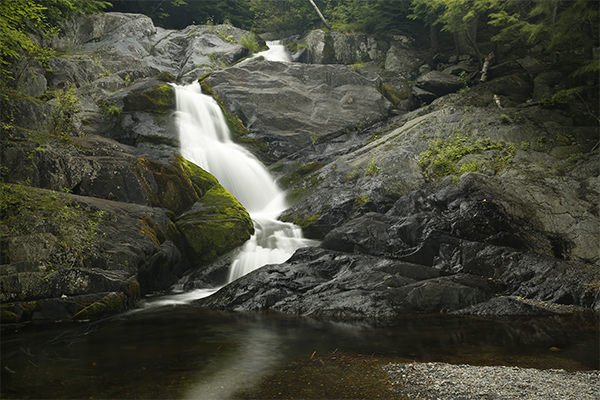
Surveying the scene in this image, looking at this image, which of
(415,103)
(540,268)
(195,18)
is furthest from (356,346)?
(195,18)

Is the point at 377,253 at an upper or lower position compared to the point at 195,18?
lower

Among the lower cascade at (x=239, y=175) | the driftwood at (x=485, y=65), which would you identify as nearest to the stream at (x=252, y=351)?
the lower cascade at (x=239, y=175)

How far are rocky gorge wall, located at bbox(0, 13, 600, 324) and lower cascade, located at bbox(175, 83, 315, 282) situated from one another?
53 cm

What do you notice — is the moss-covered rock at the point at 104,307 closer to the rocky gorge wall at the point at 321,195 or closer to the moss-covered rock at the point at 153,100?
the rocky gorge wall at the point at 321,195

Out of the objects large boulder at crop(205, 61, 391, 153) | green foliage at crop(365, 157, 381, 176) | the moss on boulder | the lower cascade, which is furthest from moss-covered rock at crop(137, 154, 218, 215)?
large boulder at crop(205, 61, 391, 153)

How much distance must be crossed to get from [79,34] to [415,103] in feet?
64.4

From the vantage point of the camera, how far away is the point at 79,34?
792 inches

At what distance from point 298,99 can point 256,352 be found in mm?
15813

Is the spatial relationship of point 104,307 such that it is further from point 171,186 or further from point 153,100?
point 153,100

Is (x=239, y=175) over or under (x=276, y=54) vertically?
under

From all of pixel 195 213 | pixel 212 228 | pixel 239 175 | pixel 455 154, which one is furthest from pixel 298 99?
pixel 212 228

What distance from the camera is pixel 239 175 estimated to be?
576 inches

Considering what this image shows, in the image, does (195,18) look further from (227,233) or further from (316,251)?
(316,251)

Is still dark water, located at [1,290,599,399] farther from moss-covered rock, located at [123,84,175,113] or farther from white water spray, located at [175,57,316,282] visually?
moss-covered rock, located at [123,84,175,113]
